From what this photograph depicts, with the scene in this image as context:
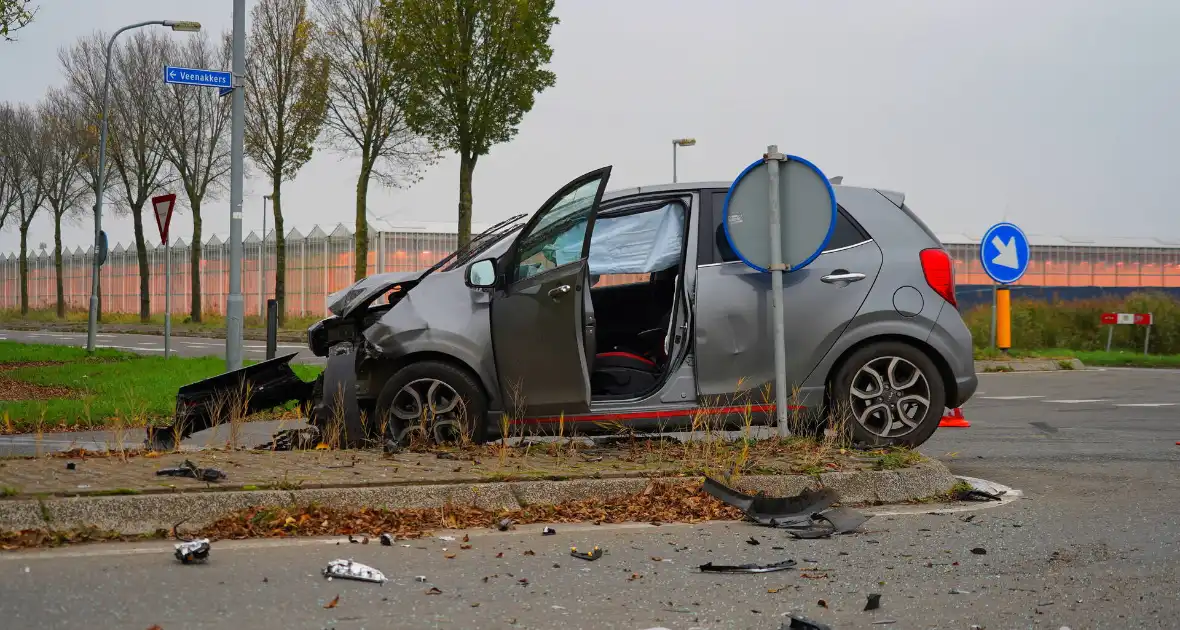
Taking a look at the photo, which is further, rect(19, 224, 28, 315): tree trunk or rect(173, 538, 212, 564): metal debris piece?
rect(19, 224, 28, 315): tree trunk

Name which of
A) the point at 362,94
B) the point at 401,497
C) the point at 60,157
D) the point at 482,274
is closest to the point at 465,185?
the point at 362,94

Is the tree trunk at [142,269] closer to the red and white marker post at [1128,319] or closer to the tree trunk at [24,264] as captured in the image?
the tree trunk at [24,264]

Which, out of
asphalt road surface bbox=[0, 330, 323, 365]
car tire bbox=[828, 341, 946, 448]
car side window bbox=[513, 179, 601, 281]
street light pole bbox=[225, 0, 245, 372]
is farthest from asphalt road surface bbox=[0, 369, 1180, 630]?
asphalt road surface bbox=[0, 330, 323, 365]

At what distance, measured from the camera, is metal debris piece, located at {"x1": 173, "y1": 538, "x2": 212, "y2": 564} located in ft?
16.8

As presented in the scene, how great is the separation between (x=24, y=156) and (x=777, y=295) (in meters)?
53.9

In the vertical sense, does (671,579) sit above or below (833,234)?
below

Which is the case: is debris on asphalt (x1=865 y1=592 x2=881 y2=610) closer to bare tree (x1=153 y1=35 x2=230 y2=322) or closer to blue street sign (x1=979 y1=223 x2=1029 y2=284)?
blue street sign (x1=979 y1=223 x2=1029 y2=284)

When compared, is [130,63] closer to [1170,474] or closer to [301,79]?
[301,79]

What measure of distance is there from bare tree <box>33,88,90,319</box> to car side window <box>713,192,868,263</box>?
44.3 metres

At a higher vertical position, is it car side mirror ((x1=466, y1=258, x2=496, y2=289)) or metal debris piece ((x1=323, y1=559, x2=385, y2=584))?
car side mirror ((x1=466, y1=258, x2=496, y2=289))

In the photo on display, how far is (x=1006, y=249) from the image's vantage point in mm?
18000

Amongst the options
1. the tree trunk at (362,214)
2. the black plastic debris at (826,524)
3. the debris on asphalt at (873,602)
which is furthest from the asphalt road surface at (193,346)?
the debris on asphalt at (873,602)

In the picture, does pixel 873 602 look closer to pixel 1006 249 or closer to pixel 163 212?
pixel 1006 249

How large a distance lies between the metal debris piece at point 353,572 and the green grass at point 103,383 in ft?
14.5
